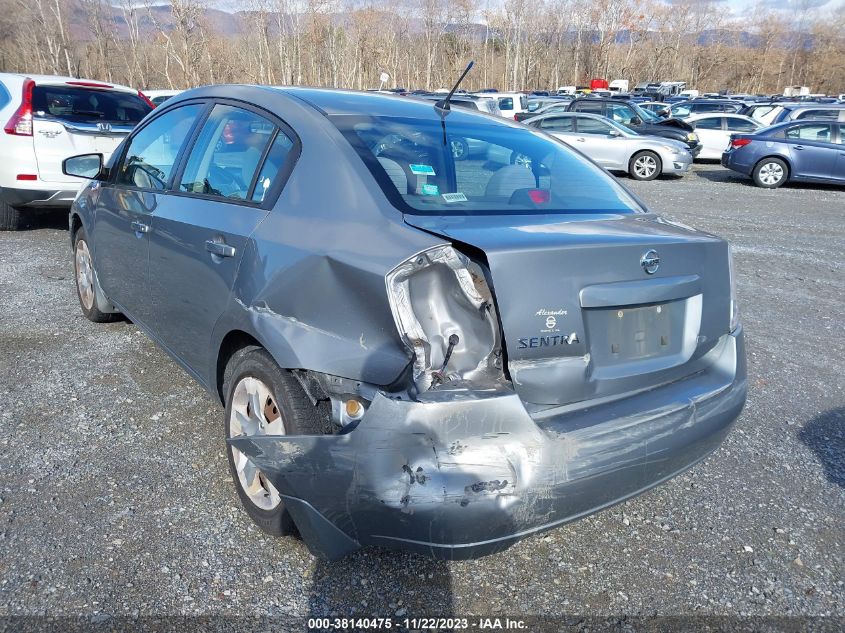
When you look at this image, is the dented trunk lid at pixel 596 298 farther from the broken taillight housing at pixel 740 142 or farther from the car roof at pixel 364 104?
the broken taillight housing at pixel 740 142

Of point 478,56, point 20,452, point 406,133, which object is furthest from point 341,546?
point 478,56

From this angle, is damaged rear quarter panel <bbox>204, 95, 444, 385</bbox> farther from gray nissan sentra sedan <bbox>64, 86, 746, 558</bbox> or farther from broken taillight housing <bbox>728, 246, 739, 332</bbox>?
broken taillight housing <bbox>728, 246, 739, 332</bbox>

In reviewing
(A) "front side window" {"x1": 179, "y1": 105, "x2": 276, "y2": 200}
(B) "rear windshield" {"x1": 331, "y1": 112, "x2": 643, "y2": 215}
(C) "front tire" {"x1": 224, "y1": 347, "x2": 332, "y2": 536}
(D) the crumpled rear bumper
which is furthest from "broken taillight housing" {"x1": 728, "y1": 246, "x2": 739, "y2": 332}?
(A) "front side window" {"x1": 179, "y1": 105, "x2": 276, "y2": 200}

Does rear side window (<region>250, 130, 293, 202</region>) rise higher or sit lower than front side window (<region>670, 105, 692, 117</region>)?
higher

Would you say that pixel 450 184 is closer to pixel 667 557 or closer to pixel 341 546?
pixel 341 546

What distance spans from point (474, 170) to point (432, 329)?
1.06 meters

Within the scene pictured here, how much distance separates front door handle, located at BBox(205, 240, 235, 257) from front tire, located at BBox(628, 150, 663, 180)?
1447 cm

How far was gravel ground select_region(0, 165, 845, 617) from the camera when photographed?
2447 mm

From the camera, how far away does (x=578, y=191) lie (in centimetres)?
306

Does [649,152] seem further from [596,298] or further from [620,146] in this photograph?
[596,298]

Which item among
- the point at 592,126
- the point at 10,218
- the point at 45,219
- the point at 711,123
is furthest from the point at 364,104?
the point at 711,123

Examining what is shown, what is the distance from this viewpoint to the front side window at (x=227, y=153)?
9.66 ft

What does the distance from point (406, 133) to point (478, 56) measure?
72481 mm

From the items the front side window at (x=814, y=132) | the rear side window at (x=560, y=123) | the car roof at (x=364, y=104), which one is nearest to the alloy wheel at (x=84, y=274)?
the car roof at (x=364, y=104)
